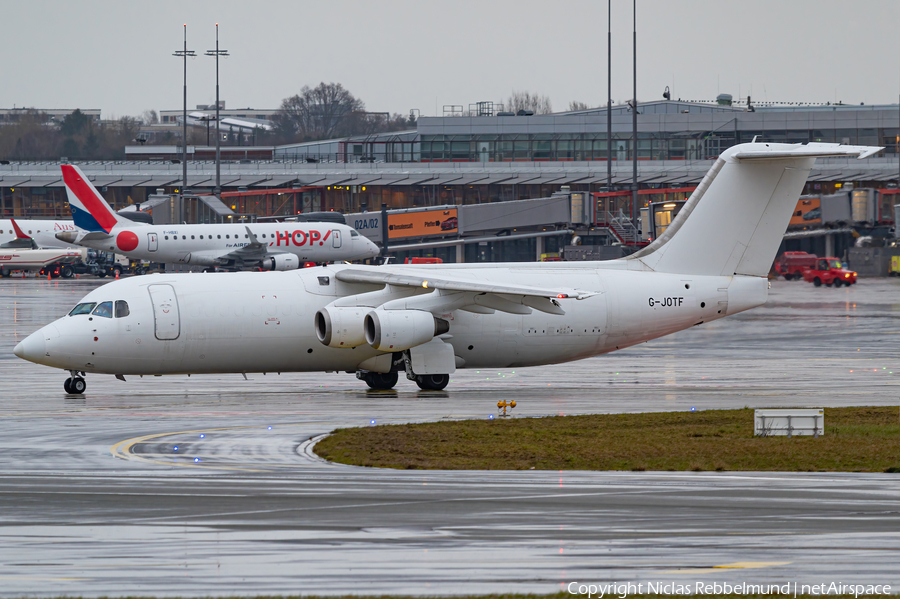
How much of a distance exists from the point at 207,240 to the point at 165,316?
51.9 metres

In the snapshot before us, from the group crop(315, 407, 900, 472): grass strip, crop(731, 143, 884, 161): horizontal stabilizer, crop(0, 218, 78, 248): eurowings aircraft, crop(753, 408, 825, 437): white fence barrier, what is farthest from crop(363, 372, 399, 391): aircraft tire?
crop(0, 218, 78, 248): eurowings aircraft

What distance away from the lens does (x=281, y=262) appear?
242ft

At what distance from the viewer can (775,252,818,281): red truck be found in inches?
2844

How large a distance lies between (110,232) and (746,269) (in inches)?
2216

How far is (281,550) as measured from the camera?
13102 millimetres

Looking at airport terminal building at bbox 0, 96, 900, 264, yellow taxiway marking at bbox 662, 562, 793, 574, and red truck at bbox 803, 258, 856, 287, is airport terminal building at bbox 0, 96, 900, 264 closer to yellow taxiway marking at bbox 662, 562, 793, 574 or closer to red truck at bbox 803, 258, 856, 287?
red truck at bbox 803, 258, 856, 287

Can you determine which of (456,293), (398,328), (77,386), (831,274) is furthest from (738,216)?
(831,274)

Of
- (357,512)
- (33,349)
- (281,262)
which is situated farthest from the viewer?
(281,262)

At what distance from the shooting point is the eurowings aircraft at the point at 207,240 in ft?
256

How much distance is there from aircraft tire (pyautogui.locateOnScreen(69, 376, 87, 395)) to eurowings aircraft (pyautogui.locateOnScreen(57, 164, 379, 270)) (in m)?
47.0

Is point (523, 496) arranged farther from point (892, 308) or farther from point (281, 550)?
point (892, 308)

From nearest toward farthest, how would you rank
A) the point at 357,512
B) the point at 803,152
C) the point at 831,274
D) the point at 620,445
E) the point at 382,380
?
the point at 357,512 → the point at 620,445 → the point at 803,152 → the point at 382,380 → the point at 831,274

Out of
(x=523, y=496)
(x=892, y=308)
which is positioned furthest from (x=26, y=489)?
(x=892, y=308)

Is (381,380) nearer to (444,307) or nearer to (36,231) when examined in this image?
(444,307)
